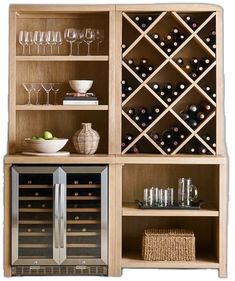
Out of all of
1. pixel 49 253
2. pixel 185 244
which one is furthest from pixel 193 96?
pixel 49 253

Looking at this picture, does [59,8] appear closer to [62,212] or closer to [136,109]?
[136,109]

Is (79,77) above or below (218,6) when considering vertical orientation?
below

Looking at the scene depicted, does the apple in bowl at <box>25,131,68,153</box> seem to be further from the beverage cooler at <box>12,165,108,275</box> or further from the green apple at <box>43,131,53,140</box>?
the beverage cooler at <box>12,165,108,275</box>

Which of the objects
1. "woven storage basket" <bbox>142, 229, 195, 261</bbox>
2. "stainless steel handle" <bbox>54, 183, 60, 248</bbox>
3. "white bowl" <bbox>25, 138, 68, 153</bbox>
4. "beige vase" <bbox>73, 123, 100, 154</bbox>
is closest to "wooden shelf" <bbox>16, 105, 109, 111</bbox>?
"beige vase" <bbox>73, 123, 100, 154</bbox>

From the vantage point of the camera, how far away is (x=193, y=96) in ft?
23.8

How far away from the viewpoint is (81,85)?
276 inches

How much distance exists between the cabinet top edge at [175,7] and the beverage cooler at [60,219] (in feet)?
4.50

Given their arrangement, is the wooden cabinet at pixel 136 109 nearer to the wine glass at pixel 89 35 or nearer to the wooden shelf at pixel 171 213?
the wooden shelf at pixel 171 213

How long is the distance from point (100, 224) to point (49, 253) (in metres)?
0.48

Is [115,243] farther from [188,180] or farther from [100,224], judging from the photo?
[188,180]

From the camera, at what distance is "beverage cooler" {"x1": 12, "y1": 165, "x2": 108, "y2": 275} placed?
21.8 ft

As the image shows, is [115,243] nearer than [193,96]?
Yes

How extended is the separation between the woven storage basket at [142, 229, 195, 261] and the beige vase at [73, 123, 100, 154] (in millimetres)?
877

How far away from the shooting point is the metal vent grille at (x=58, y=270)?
668cm
